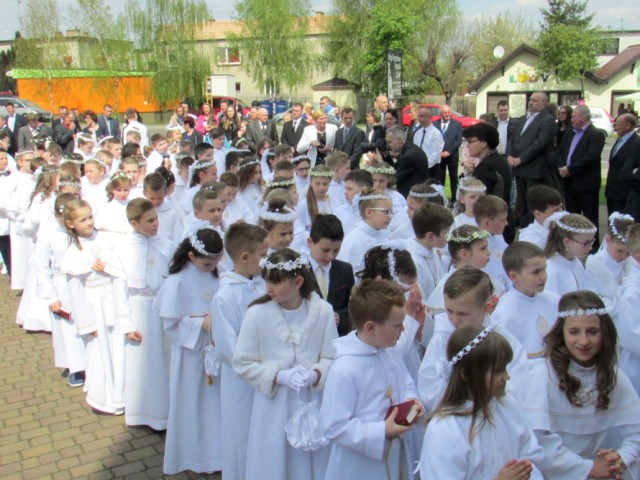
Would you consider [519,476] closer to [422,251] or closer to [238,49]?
[422,251]

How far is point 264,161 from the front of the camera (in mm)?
11211

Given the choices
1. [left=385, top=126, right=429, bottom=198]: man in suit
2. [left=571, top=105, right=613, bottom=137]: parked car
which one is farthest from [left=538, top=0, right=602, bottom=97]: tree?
[left=385, top=126, right=429, bottom=198]: man in suit

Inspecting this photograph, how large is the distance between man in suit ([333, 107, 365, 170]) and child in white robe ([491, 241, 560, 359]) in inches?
319

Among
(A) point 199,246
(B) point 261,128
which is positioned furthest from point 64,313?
(B) point 261,128

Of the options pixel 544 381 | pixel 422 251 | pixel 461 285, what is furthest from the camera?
pixel 422 251

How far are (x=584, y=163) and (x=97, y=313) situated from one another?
8.00 metres

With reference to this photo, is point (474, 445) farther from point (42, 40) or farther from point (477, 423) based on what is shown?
point (42, 40)

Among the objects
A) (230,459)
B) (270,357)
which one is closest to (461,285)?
(270,357)

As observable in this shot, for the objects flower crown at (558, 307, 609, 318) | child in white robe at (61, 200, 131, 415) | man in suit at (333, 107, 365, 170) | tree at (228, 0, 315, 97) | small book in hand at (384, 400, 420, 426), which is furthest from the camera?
tree at (228, 0, 315, 97)

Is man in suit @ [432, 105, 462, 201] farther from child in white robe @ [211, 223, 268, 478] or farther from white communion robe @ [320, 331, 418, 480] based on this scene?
white communion robe @ [320, 331, 418, 480]

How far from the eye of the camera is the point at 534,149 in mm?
10094

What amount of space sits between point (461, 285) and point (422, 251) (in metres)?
1.47

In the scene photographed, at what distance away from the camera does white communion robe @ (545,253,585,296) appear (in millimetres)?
4938

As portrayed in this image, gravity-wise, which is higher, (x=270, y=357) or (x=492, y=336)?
(x=492, y=336)
